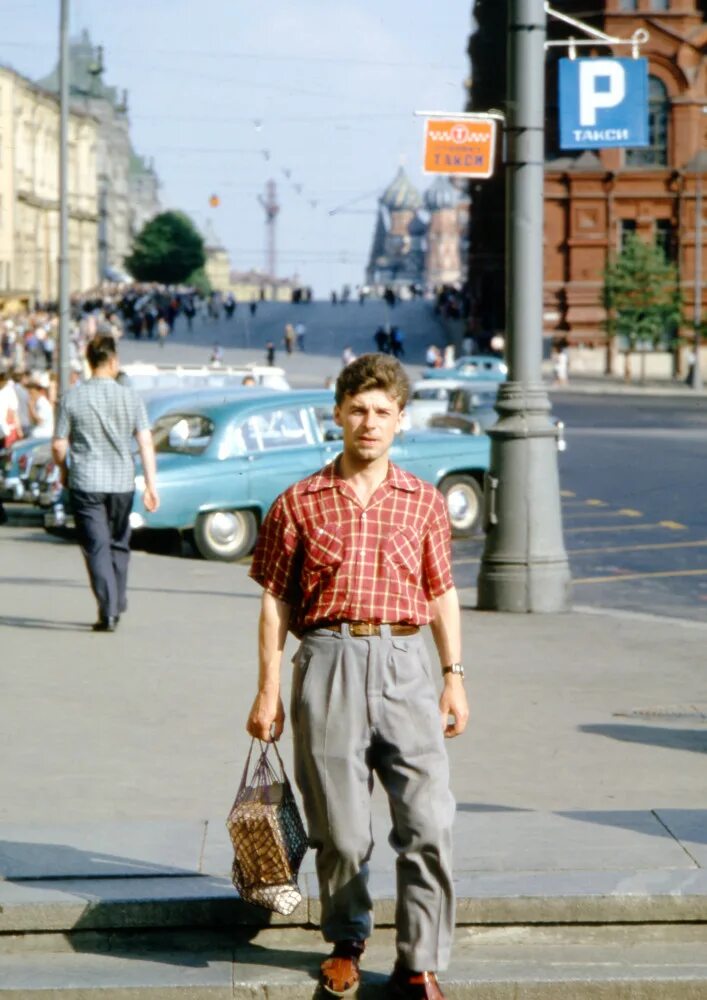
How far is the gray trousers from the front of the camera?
5004mm

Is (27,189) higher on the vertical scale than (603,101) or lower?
higher

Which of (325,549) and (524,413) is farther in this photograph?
(524,413)

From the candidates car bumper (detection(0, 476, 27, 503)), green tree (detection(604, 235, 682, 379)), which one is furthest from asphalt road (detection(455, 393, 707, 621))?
green tree (detection(604, 235, 682, 379))

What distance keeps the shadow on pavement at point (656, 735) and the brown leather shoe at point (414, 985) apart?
10.8 ft

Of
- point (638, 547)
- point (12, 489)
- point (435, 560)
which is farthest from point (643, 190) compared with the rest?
point (435, 560)

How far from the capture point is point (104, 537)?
1145 centimetres

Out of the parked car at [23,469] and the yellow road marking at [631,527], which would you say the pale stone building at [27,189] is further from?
the yellow road marking at [631,527]

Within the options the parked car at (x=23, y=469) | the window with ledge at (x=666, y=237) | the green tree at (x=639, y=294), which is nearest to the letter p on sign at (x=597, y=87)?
the parked car at (x=23, y=469)

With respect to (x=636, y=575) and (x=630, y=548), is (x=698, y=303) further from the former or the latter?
(x=636, y=575)

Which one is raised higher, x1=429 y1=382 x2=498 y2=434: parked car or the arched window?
the arched window

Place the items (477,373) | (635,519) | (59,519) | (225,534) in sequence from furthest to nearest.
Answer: (477,373), (635,519), (59,519), (225,534)

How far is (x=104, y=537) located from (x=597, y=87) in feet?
18.5

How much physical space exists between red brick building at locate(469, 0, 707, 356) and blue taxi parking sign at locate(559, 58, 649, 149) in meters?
58.4

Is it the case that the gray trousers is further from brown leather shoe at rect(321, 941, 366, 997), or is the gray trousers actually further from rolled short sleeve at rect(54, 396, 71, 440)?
rolled short sleeve at rect(54, 396, 71, 440)
